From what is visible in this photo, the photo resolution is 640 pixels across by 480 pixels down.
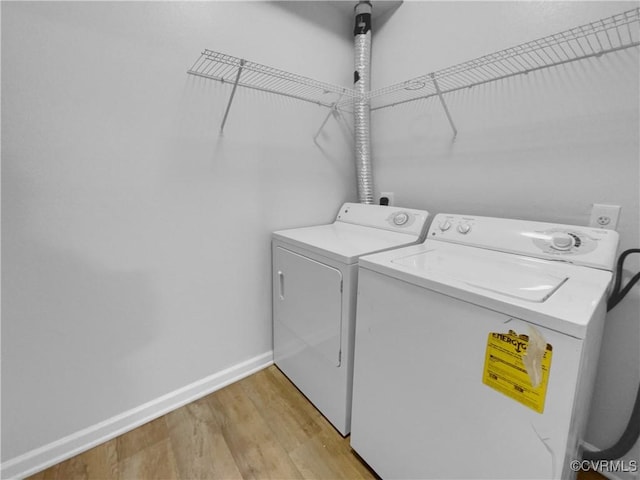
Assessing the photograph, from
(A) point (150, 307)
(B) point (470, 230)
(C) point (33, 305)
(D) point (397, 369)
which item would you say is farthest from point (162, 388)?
(B) point (470, 230)

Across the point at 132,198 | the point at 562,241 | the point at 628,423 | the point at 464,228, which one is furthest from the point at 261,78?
the point at 628,423

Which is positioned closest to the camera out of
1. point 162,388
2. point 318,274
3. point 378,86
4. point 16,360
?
point 16,360

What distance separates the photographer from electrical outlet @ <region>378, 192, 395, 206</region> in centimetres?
196

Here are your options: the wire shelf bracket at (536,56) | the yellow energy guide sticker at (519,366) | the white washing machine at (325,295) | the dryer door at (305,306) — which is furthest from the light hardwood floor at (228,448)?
the wire shelf bracket at (536,56)

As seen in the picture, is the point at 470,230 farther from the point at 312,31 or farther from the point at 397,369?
the point at 312,31

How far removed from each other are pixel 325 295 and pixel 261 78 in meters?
1.21

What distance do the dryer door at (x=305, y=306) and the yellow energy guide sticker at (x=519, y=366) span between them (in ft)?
2.04

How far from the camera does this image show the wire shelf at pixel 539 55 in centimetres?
103

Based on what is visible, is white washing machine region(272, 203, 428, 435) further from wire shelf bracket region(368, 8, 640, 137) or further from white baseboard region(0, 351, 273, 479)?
wire shelf bracket region(368, 8, 640, 137)

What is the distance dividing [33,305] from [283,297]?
1.09 metres

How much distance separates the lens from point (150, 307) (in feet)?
4.64

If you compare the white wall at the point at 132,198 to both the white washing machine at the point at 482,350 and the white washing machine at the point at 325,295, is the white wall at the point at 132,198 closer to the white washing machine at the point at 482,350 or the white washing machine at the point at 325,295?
the white washing machine at the point at 325,295

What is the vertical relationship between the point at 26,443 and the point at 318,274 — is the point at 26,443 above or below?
below

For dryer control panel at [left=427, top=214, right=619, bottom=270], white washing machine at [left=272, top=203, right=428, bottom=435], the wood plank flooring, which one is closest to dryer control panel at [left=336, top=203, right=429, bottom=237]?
white washing machine at [left=272, top=203, right=428, bottom=435]
